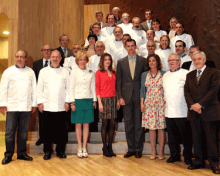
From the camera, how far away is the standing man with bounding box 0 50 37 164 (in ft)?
12.2

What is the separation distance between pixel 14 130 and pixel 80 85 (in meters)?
1.21

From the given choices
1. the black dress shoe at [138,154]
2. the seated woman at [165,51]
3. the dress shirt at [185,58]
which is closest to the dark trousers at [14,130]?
the black dress shoe at [138,154]

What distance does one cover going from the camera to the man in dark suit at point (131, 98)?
3883 millimetres

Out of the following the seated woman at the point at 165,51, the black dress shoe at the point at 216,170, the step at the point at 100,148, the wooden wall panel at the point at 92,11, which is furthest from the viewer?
the wooden wall panel at the point at 92,11

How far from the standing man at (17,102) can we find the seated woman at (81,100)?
68cm

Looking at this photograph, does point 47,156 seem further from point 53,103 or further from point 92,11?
point 92,11

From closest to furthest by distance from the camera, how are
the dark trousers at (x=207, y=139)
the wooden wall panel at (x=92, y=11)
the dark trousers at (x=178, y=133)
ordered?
the dark trousers at (x=207, y=139) < the dark trousers at (x=178, y=133) < the wooden wall panel at (x=92, y=11)

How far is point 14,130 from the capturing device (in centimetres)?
376

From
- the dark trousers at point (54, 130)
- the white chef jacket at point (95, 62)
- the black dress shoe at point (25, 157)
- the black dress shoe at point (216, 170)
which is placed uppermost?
the white chef jacket at point (95, 62)

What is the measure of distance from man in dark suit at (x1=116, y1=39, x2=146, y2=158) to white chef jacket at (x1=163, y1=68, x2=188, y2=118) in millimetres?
525

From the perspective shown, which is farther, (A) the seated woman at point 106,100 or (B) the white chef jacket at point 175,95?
(A) the seated woman at point 106,100

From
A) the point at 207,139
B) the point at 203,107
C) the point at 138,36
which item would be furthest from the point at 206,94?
the point at 138,36

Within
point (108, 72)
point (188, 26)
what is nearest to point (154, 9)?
point (188, 26)

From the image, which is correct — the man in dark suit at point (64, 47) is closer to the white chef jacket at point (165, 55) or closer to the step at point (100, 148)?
the white chef jacket at point (165, 55)
